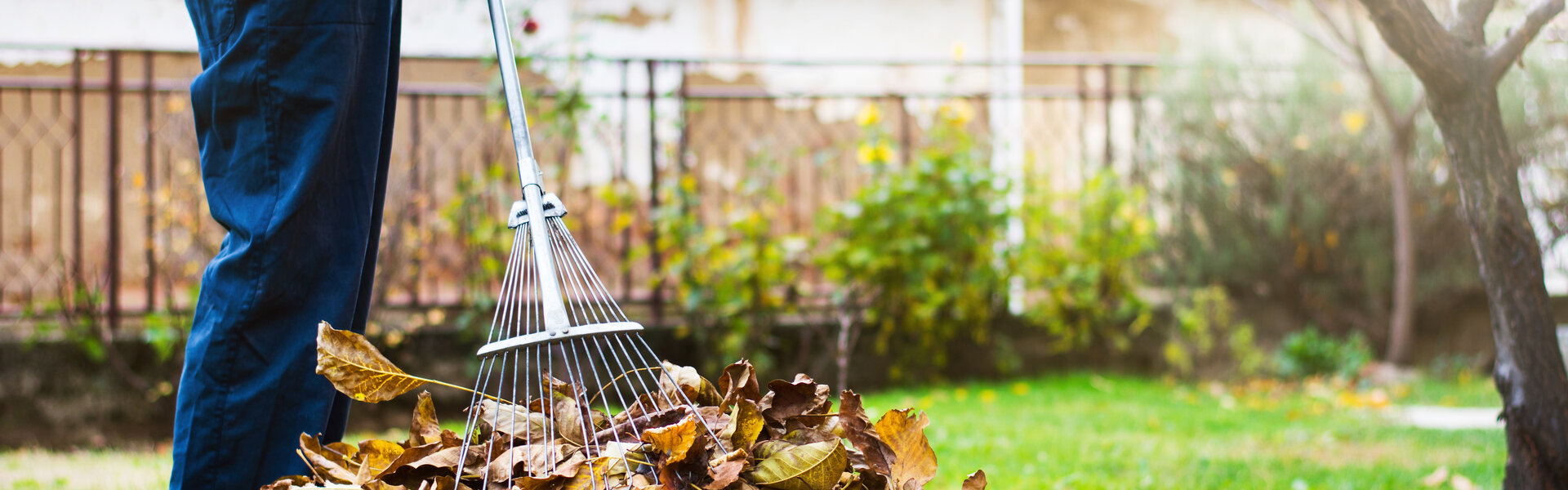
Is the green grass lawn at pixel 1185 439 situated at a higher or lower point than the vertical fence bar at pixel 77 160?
lower

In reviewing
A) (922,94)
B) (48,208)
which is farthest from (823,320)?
(48,208)

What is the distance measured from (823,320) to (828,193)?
2544 millimetres

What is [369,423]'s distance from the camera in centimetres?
359

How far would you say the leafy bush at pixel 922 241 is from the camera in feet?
13.0

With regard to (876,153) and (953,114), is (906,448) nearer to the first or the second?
(876,153)

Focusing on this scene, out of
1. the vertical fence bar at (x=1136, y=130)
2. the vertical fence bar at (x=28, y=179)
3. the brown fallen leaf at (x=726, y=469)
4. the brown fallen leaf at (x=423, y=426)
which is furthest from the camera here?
the vertical fence bar at (x=1136, y=130)

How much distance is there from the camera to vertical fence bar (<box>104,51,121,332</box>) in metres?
3.61

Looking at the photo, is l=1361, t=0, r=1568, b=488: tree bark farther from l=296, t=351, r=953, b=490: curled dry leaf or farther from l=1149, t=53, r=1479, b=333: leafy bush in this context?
l=1149, t=53, r=1479, b=333: leafy bush

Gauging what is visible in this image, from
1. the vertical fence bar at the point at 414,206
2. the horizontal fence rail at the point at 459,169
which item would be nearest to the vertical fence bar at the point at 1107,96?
the horizontal fence rail at the point at 459,169

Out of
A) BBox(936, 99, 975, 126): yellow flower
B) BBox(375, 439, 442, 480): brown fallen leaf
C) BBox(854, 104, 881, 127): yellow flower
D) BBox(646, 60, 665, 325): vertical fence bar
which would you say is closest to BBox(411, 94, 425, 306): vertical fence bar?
BBox(646, 60, 665, 325): vertical fence bar

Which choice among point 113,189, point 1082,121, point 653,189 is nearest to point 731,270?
point 653,189

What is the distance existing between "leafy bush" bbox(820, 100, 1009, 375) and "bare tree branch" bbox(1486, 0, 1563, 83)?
2.43m

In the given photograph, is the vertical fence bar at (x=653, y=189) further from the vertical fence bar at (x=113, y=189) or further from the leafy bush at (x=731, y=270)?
the vertical fence bar at (x=113, y=189)

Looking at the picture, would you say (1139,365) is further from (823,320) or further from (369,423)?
(369,423)
